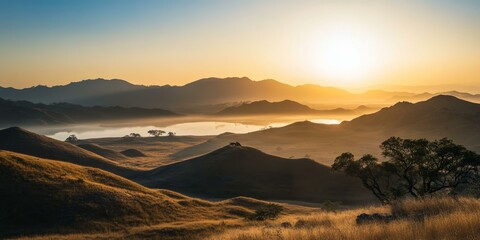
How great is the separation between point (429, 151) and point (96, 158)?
310 feet

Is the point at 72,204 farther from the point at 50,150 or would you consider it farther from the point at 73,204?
the point at 50,150

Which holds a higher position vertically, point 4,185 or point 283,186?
point 4,185

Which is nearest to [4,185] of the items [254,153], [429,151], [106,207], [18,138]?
[106,207]

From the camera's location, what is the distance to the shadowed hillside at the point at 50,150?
10894cm

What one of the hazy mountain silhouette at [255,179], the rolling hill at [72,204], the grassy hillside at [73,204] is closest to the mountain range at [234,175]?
the hazy mountain silhouette at [255,179]

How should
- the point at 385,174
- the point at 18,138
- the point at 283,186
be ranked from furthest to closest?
the point at 18,138 < the point at 283,186 < the point at 385,174

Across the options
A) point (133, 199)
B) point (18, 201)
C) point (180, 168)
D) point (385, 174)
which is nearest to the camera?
point (18, 201)

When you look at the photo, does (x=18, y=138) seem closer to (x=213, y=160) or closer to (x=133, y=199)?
(x=213, y=160)

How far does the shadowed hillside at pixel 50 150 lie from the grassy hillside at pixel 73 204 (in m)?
59.8

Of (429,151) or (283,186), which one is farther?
(283,186)

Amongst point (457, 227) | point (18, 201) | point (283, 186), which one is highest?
point (457, 227)

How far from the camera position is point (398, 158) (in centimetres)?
4969

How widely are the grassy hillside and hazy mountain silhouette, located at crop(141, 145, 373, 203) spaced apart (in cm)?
3794

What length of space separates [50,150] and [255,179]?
58.3 m
